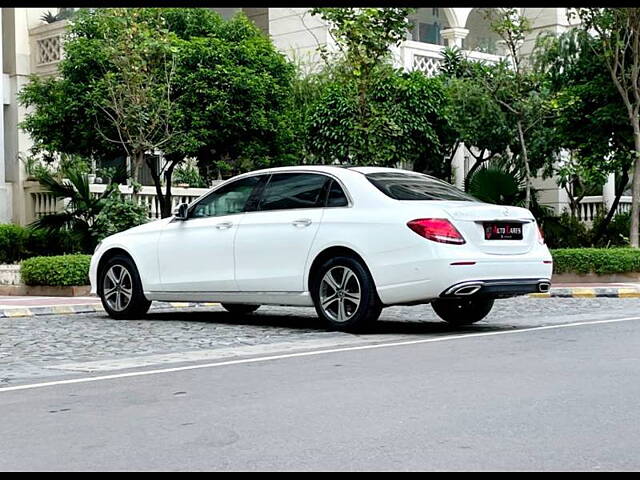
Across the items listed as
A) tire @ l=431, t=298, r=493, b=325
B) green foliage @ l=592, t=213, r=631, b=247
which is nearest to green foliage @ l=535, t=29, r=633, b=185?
green foliage @ l=592, t=213, r=631, b=247

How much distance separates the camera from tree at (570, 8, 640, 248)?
2141 centimetres

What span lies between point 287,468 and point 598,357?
14.5 ft

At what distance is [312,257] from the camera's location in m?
11.7

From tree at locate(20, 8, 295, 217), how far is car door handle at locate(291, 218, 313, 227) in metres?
8.93

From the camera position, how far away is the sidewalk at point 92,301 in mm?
14930

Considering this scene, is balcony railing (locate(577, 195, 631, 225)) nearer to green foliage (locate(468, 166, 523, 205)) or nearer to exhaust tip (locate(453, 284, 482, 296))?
green foliage (locate(468, 166, 523, 205))

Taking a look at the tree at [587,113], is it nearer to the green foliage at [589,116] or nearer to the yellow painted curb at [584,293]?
the green foliage at [589,116]

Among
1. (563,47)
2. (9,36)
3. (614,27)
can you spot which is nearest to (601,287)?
(614,27)

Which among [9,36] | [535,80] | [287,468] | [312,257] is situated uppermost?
[9,36]

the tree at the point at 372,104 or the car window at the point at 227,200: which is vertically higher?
the tree at the point at 372,104

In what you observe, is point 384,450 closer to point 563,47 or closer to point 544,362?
point 544,362

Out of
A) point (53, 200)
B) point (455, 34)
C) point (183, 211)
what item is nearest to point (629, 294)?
point (183, 211)

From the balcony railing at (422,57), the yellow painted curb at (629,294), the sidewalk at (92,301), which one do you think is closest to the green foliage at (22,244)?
the sidewalk at (92,301)

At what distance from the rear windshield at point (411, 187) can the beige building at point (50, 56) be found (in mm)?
12176
